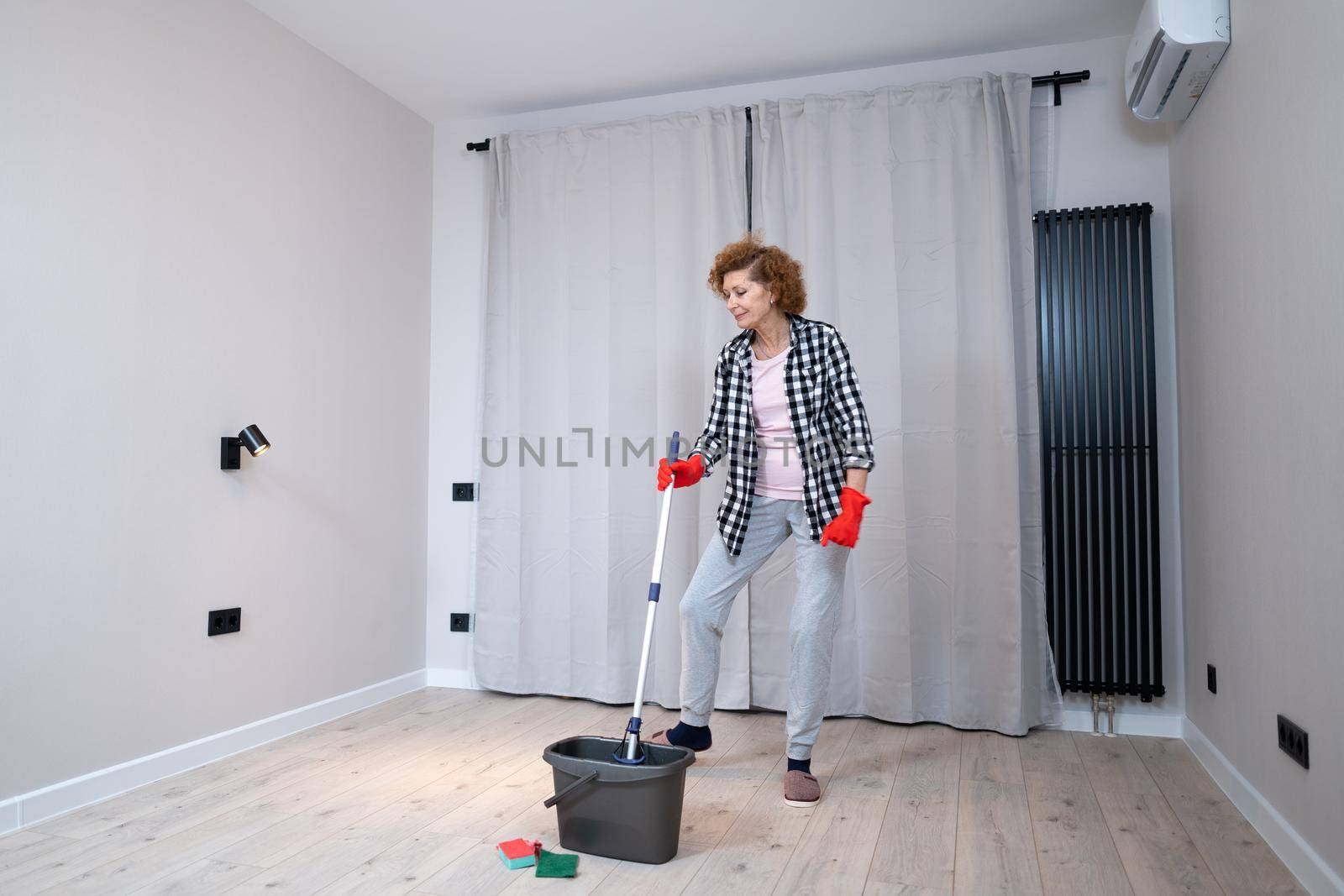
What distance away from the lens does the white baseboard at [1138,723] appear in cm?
302

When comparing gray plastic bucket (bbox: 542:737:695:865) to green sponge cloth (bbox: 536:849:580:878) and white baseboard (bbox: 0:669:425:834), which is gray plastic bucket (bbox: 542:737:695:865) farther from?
white baseboard (bbox: 0:669:425:834)

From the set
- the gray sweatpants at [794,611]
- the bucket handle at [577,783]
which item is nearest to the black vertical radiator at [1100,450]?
the gray sweatpants at [794,611]

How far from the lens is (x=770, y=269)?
8.33 feet

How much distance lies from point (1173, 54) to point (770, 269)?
1.29m

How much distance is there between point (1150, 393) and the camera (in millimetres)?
3021

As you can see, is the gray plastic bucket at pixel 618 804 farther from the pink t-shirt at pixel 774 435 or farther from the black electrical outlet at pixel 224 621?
the black electrical outlet at pixel 224 621

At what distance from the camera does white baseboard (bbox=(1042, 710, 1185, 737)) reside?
302 cm

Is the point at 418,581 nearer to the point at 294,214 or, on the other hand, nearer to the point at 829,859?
the point at 294,214

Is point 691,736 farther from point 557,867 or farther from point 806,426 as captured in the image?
point 806,426

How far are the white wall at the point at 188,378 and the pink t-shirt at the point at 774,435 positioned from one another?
5.58 feet

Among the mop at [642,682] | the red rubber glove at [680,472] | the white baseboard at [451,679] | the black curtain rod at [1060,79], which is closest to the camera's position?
the mop at [642,682]

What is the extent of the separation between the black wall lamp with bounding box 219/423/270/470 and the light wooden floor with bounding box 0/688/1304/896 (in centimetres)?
94

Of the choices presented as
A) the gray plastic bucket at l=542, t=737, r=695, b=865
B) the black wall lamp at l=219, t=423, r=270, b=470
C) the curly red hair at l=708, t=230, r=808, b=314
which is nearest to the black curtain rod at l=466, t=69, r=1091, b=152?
→ the curly red hair at l=708, t=230, r=808, b=314

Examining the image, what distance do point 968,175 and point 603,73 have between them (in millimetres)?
1485
